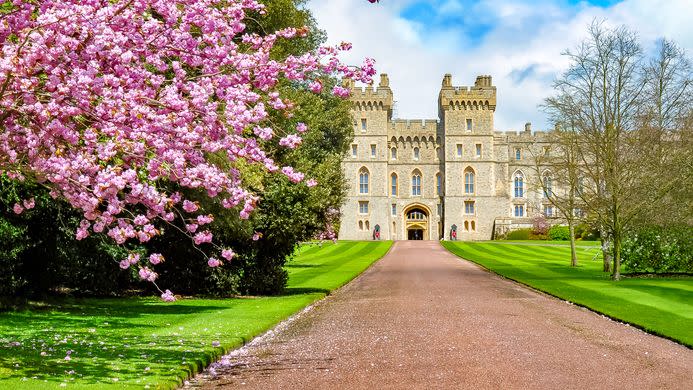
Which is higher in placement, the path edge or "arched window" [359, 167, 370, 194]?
"arched window" [359, 167, 370, 194]

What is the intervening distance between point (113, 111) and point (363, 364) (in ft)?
16.8

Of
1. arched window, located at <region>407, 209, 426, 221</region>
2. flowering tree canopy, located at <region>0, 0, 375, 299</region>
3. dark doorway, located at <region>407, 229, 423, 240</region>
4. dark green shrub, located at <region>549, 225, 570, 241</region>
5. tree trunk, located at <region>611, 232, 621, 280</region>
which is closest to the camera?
flowering tree canopy, located at <region>0, 0, 375, 299</region>

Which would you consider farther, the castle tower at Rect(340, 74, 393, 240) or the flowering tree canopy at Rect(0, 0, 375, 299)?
the castle tower at Rect(340, 74, 393, 240)

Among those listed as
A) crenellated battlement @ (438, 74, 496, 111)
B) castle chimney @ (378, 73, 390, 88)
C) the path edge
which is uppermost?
castle chimney @ (378, 73, 390, 88)

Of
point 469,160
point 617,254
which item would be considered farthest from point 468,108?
point 617,254

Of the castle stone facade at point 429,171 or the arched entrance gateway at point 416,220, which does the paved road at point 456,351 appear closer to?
the castle stone facade at point 429,171

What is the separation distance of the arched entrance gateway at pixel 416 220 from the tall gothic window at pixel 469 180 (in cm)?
561

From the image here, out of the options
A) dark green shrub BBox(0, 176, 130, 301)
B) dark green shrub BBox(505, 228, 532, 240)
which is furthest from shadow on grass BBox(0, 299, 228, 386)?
dark green shrub BBox(505, 228, 532, 240)

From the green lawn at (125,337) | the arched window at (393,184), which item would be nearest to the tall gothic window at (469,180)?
the arched window at (393,184)

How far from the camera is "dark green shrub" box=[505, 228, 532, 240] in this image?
3403 inches

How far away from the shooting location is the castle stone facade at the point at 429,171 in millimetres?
91188

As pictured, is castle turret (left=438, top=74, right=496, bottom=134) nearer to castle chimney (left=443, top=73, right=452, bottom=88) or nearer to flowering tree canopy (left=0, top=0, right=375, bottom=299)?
castle chimney (left=443, top=73, right=452, bottom=88)

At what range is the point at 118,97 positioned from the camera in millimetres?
8648

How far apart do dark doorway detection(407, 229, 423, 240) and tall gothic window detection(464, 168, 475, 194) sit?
824cm
